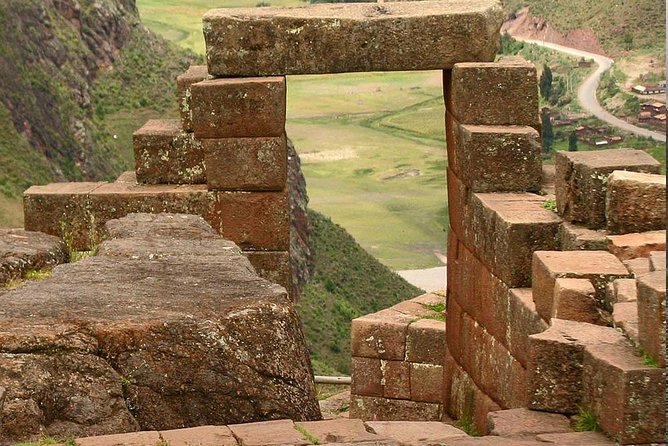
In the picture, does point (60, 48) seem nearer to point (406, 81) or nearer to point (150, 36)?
point (150, 36)

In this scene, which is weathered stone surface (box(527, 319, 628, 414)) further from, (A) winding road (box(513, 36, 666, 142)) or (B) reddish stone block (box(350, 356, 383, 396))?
(A) winding road (box(513, 36, 666, 142))

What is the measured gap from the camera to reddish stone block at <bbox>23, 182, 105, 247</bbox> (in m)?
13.7

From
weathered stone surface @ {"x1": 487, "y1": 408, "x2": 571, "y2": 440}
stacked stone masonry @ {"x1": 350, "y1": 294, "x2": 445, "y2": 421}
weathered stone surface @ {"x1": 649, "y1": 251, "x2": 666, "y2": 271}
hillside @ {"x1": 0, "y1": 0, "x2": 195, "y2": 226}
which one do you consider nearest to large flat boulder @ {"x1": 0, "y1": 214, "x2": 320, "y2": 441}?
weathered stone surface @ {"x1": 487, "y1": 408, "x2": 571, "y2": 440}

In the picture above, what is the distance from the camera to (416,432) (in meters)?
7.94

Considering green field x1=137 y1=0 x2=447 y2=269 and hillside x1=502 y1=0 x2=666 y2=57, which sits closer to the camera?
hillside x1=502 y1=0 x2=666 y2=57

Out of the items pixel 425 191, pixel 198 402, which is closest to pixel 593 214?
pixel 198 402

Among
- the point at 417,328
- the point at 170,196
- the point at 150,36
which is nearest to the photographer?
the point at 170,196

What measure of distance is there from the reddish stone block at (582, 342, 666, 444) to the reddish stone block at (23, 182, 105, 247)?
6.75 m

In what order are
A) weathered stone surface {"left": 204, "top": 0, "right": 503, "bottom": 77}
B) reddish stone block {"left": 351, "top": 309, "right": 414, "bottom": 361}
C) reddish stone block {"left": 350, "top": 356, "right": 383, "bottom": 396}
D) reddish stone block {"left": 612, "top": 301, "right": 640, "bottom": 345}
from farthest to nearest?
1. reddish stone block {"left": 350, "top": 356, "right": 383, "bottom": 396}
2. reddish stone block {"left": 351, "top": 309, "right": 414, "bottom": 361}
3. weathered stone surface {"left": 204, "top": 0, "right": 503, "bottom": 77}
4. reddish stone block {"left": 612, "top": 301, "right": 640, "bottom": 345}

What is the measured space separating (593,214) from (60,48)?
55.5m

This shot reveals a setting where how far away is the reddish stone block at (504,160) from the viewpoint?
12.3 meters

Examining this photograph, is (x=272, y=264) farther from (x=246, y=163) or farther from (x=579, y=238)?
(x=579, y=238)

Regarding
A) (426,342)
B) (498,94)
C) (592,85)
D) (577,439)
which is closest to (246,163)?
(498,94)

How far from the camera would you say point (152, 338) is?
25.3 feet
